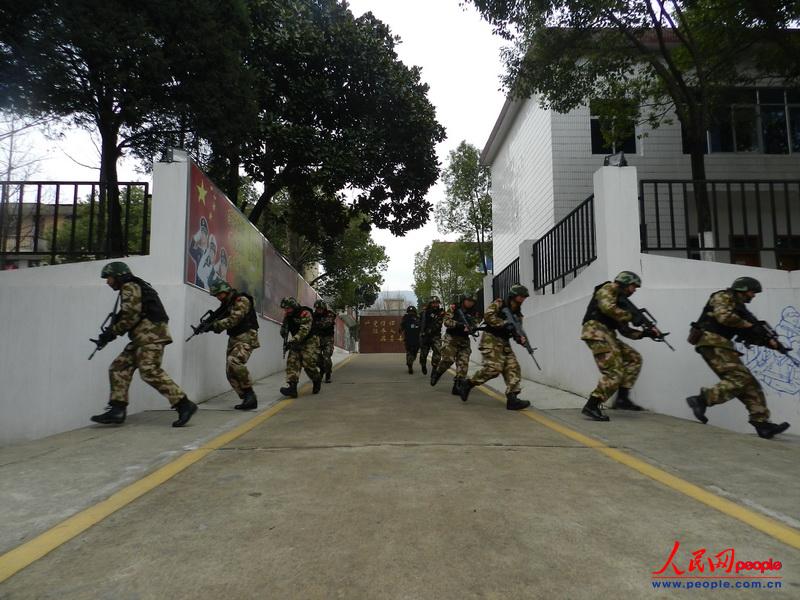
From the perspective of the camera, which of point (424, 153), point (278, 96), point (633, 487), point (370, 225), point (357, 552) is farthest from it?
point (370, 225)

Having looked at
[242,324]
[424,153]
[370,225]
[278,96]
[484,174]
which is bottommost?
[242,324]

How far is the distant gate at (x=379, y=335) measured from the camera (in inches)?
1367

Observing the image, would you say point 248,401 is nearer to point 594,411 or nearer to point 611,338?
point 594,411

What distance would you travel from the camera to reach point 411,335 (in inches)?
570

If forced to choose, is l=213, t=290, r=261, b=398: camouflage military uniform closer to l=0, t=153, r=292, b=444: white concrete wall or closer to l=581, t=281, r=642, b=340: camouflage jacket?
l=0, t=153, r=292, b=444: white concrete wall

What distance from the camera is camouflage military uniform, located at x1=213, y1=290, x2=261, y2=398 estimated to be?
23.1 ft

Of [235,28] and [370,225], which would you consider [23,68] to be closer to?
[235,28]

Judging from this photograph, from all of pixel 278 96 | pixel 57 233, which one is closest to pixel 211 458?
pixel 57 233

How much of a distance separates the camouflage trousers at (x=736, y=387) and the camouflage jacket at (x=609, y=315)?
85cm

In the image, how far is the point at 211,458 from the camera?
171 inches

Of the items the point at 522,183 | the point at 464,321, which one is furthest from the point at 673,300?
the point at 522,183

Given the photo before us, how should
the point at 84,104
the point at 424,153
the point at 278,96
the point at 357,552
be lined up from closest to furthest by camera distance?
1. the point at 357,552
2. the point at 84,104
3. the point at 278,96
4. the point at 424,153

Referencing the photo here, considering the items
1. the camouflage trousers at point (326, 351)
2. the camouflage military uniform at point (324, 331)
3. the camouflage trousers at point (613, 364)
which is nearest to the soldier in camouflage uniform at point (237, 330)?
the camouflage military uniform at point (324, 331)

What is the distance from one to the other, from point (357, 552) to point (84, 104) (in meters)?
9.30
